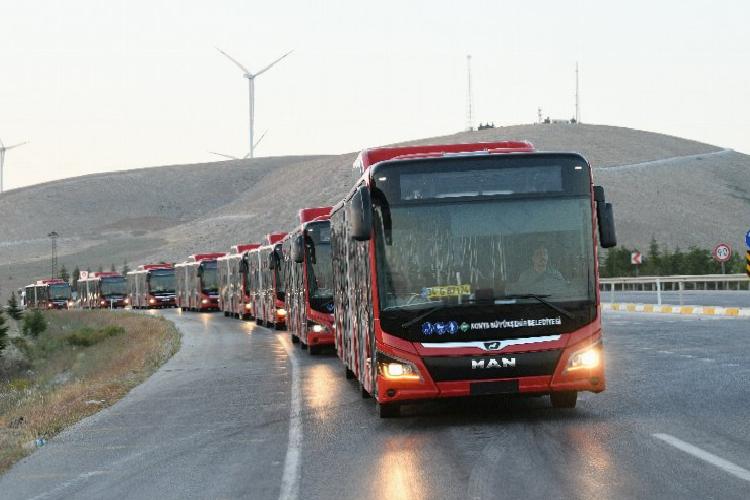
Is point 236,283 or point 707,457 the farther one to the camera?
point 236,283

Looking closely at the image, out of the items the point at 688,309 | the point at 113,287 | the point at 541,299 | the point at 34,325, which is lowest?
the point at 34,325

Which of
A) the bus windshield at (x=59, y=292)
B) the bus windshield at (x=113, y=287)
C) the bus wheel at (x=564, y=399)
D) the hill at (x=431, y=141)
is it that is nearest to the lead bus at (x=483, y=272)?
the bus wheel at (x=564, y=399)

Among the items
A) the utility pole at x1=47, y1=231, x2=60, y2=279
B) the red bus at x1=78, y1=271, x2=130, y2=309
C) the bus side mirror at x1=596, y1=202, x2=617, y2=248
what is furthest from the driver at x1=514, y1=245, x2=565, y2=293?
the utility pole at x1=47, y1=231, x2=60, y2=279

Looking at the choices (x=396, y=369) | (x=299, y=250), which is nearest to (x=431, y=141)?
(x=299, y=250)

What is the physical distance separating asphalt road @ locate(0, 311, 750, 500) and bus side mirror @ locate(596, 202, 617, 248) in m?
1.77

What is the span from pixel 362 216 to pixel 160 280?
70611 millimetres

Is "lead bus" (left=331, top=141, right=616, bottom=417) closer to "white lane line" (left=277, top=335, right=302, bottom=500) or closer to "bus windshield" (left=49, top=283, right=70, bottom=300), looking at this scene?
"white lane line" (left=277, top=335, right=302, bottom=500)

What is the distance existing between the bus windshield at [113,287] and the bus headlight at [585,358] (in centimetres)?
8107

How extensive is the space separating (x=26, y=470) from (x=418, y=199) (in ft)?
15.3

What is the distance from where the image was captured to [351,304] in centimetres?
1655

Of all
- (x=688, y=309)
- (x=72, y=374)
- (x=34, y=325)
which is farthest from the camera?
(x=34, y=325)

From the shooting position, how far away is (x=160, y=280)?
8194 centimetres

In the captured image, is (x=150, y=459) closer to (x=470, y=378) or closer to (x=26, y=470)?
(x=26, y=470)

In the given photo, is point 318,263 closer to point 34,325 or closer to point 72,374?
point 72,374
